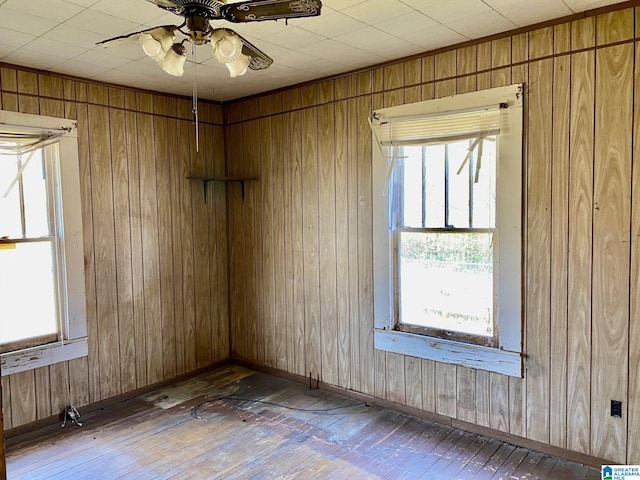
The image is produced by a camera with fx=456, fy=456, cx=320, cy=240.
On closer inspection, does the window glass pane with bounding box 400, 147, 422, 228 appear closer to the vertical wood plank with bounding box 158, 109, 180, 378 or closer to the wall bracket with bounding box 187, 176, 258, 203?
the wall bracket with bounding box 187, 176, 258, 203

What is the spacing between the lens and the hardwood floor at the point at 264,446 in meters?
2.68

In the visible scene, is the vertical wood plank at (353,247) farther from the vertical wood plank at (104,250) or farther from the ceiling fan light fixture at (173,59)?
the vertical wood plank at (104,250)

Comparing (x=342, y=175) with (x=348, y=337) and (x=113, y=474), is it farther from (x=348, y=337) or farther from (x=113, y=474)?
(x=113, y=474)

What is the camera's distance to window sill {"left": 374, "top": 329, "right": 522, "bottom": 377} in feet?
9.39

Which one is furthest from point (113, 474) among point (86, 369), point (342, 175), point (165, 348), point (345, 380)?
point (342, 175)

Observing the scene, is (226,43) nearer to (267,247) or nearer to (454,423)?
(267,247)

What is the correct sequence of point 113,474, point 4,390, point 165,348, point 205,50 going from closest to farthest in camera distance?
point 113,474 < point 205,50 < point 4,390 < point 165,348

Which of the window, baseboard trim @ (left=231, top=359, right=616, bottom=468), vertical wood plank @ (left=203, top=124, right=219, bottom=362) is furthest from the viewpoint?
vertical wood plank @ (left=203, top=124, right=219, bottom=362)

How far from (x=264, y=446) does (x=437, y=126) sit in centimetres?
240

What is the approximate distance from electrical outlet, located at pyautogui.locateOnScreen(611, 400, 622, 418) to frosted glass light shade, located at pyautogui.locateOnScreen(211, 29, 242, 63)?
2.67 m

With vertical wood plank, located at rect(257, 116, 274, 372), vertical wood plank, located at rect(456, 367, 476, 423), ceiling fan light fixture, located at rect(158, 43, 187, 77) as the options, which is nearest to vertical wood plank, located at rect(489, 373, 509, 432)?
vertical wood plank, located at rect(456, 367, 476, 423)

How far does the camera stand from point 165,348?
4.05 metres

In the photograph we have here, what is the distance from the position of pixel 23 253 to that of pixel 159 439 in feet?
5.31

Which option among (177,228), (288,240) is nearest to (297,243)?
(288,240)
